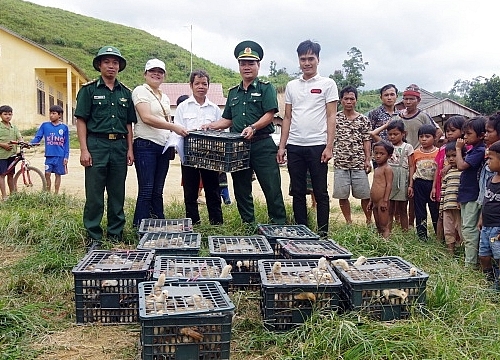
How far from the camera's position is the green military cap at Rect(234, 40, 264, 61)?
4.95m

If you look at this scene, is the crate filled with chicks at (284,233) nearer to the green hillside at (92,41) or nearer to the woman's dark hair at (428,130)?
the woman's dark hair at (428,130)

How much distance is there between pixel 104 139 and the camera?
4707mm

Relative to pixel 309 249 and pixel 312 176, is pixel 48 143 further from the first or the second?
pixel 309 249

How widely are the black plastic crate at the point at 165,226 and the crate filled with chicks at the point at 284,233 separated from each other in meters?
0.69

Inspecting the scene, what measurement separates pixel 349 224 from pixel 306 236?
146cm

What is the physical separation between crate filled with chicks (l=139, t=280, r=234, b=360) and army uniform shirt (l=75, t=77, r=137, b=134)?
2459 mm

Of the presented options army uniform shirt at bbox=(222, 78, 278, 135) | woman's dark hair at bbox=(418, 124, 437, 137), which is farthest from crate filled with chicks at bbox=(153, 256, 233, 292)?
woman's dark hair at bbox=(418, 124, 437, 137)

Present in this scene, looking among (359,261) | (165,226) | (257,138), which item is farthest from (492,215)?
(165,226)

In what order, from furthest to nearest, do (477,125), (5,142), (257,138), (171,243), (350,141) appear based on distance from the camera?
(5,142)
(350,141)
(257,138)
(477,125)
(171,243)

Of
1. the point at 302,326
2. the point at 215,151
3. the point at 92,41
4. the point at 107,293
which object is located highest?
the point at 92,41

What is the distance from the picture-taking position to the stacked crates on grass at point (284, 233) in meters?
4.20

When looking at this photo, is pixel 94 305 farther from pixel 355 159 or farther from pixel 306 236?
pixel 355 159

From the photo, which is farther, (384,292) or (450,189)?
(450,189)

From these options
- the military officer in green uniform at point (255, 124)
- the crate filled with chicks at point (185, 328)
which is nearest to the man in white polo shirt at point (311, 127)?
the military officer in green uniform at point (255, 124)
